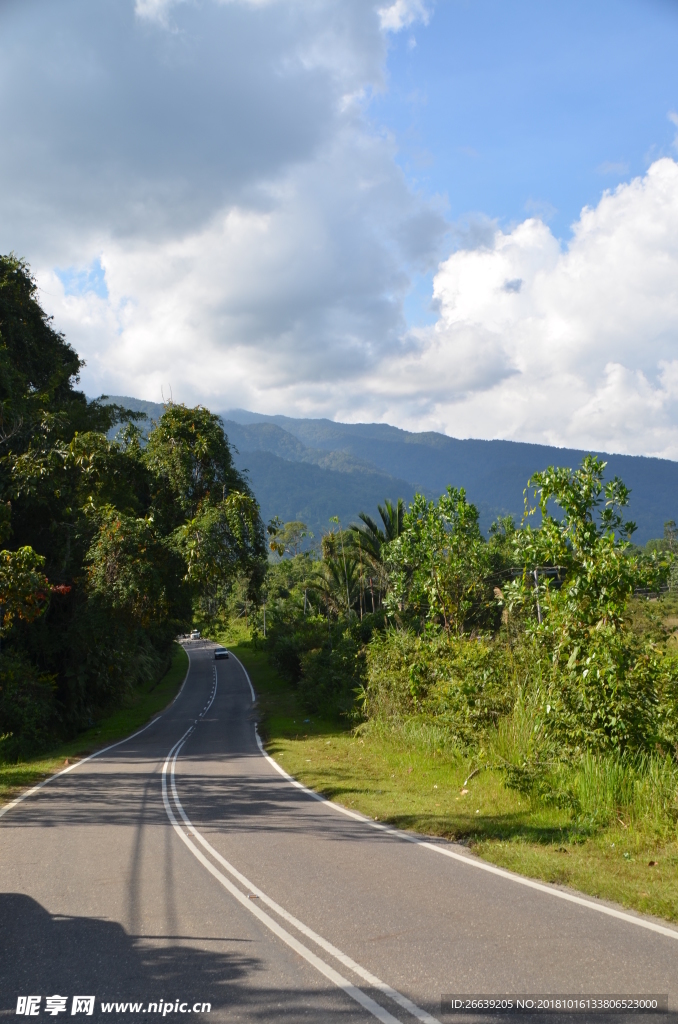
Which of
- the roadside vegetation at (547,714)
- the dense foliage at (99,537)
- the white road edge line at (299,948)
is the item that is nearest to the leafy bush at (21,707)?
the dense foliage at (99,537)

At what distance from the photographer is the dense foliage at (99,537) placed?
21.5m

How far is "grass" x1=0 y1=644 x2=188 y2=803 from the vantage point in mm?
14852

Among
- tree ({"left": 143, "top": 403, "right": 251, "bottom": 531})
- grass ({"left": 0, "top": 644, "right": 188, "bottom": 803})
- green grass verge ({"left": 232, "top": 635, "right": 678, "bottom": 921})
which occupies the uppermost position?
tree ({"left": 143, "top": 403, "right": 251, "bottom": 531})

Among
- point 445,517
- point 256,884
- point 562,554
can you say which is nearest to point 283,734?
point 445,517

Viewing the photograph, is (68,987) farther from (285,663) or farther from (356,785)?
(285,663)

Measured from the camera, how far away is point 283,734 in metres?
23.6

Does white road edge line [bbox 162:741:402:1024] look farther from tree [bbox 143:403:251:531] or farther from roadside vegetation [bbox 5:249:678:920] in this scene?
tree [bbox 143:403:251:531]

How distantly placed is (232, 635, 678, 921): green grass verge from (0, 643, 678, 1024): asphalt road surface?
0.42m

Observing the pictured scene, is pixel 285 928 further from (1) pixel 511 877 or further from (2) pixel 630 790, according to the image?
(2) pixel 630 790

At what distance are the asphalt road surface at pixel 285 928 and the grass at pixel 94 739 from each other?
4.73 m

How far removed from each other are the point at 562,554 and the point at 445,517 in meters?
6.84

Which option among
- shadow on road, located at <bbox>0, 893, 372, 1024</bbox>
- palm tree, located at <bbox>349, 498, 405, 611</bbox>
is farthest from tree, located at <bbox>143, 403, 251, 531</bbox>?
shadow on road, located at <bbox>0, 893, 372, 1024</bbox>

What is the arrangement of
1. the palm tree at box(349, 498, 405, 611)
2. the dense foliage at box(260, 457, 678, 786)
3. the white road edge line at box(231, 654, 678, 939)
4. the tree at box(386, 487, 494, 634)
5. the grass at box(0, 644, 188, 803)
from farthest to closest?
1. the palm tree at box(349, 498, 405, 611)
2. the tree at box(386, 487, 494, 634)
3. the grass at box(0, 644, 188, 803)
4. the dense foliage at box(260, 457, 678, 786)
5. the white road edge line at box(231, 654, 678, 939)

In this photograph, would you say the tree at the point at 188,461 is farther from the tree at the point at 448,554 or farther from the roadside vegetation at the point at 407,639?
the tree at the point at 448,554
